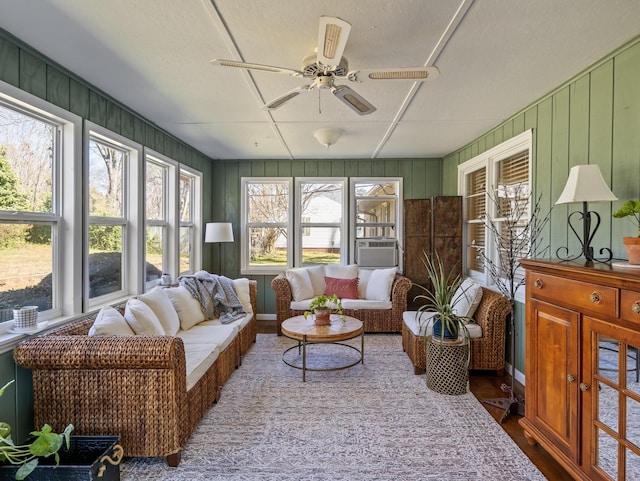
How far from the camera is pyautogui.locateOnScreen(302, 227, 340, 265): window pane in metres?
5.48

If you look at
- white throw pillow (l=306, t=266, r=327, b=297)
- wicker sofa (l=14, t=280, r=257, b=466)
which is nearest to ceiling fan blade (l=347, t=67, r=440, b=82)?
wicker sofa (l=14, t=280, r=257, b=466)

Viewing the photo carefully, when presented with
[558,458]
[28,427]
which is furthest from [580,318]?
[28,427]

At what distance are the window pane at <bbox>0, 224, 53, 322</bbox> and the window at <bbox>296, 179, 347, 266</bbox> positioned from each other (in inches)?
134

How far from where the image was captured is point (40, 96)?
221 cm

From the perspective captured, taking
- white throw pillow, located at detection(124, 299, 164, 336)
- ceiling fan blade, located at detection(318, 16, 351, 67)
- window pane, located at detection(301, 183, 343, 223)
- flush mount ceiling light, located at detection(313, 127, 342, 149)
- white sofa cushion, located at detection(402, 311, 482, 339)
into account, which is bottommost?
white sofa cushion, located at detection(402, 311, 482, 339)

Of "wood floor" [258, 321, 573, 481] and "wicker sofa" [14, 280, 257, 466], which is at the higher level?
"wicker sofa" [14, 280, 257, 466]

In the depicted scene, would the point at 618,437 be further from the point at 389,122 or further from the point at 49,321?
the point at 49,321

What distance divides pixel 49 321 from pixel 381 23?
2768mm

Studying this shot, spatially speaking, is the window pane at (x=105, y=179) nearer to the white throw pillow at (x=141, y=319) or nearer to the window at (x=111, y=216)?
the window at (x=111, y=216)

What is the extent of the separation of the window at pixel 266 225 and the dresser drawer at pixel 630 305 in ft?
14.2

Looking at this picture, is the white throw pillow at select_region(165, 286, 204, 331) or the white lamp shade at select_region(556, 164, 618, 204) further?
the white throw pillow at select_region(165, 286, 204, 331)

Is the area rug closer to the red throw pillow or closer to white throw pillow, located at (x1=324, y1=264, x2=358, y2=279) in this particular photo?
the red throw pillow

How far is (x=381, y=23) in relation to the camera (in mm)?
1834

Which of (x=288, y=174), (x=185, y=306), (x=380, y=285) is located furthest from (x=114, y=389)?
(x=288, y=174)
